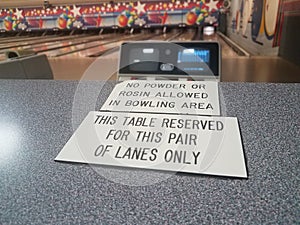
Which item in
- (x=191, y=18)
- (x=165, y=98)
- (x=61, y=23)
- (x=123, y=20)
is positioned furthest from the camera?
(x=61, y=23)

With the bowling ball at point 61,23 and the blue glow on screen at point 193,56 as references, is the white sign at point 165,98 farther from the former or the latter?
the bowling ball at point 61,23

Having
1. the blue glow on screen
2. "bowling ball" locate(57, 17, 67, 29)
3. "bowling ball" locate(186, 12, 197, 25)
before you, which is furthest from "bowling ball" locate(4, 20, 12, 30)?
the blue glow on screen

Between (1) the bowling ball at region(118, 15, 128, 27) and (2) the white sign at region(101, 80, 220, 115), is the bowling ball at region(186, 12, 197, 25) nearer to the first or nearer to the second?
(1) the bowling ball at region(118, 15, 128, 27)

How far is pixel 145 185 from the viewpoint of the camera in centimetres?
30

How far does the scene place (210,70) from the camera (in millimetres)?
727

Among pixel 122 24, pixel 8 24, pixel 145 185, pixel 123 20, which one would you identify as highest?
pixel 145 185

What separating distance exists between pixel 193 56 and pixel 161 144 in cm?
46

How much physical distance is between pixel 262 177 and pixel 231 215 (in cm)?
7

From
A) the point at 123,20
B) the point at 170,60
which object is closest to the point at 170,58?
the point at 170,60

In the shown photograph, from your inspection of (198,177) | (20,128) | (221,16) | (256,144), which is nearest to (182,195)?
(198,177)

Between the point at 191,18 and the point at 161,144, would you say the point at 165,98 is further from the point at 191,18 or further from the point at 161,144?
the point at 191,18

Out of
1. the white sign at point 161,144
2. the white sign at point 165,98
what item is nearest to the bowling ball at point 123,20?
the white sign at point 165,98

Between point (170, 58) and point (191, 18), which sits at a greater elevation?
point (170, 58)

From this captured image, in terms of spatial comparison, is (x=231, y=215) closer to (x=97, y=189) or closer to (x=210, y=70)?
(x=97, y=189)
